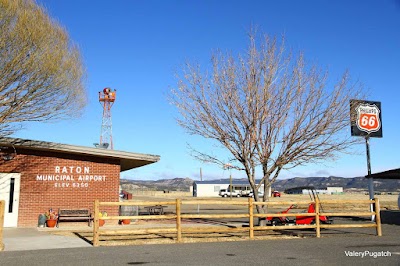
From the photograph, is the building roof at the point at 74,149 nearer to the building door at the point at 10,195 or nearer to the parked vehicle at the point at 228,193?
the building door at the point at 10,195

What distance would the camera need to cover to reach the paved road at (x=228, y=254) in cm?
957

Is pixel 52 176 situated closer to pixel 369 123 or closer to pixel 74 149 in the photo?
pixel 74 149

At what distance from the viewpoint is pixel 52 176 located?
18.5 m

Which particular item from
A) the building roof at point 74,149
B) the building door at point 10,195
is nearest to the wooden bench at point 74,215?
the building door at point 10,195

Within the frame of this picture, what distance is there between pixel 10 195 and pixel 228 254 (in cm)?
1107

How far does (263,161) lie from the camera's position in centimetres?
1739

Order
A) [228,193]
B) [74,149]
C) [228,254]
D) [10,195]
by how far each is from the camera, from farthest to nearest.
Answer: [228,193] < [74,149] < [10,195] < [228,254]

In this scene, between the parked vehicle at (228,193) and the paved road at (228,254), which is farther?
the parked vehicle at (228,193)

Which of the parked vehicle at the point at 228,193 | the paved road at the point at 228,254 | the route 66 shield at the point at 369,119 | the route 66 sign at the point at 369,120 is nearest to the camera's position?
the paved road at the point at 228,254

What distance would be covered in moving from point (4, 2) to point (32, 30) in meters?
1.12

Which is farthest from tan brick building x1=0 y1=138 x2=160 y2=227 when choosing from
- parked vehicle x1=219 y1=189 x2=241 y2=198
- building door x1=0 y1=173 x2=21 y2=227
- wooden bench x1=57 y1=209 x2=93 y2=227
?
parked vehicle x1=219 y1=189 x2=241 y2=198

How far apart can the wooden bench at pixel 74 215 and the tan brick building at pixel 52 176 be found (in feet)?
1.28

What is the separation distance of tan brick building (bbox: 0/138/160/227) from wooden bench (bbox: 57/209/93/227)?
15.3 inches

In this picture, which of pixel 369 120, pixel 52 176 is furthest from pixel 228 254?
pixel 369 120
